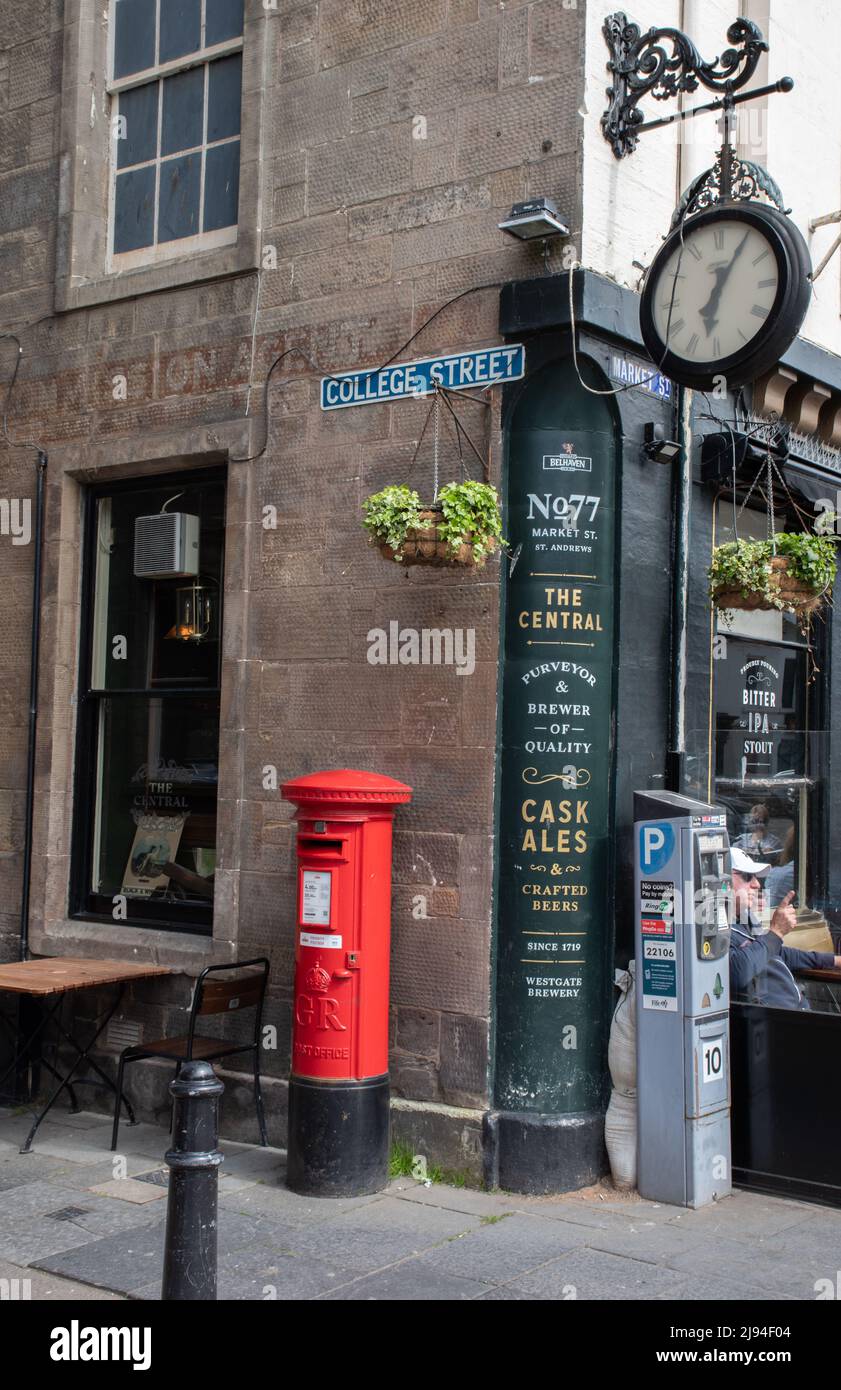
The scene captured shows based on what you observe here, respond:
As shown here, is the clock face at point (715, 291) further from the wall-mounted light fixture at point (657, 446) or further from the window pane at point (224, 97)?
the window pane at point (224, 97)

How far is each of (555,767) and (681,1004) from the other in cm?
122

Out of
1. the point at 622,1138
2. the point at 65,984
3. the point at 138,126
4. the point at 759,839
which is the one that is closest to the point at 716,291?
the point at 759,839

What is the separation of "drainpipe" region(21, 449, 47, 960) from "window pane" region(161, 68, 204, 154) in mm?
2098

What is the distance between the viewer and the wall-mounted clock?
18.5ft

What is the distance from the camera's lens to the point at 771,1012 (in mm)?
6332

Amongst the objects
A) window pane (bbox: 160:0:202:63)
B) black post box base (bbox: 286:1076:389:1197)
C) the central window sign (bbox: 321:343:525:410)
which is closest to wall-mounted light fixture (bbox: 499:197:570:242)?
the central window sign (bbox: 321:343:525:410)

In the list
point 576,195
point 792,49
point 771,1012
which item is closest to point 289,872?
point 771,1012

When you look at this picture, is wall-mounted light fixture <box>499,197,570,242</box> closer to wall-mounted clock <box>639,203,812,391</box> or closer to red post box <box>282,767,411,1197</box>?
wall-mounted clock <box>639,203,812,391</box>

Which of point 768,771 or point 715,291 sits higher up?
point 715,291

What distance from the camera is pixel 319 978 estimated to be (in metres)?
6.24

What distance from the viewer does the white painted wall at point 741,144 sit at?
6496 millimetres

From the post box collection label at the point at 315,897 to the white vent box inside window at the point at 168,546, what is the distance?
241 cm

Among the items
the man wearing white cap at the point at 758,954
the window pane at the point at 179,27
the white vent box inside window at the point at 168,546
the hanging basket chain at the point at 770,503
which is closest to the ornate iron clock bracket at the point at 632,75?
the hanging basket chain at the point at 770,503

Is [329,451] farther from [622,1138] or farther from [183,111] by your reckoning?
[622,1138]
